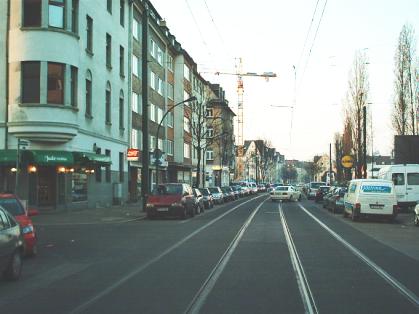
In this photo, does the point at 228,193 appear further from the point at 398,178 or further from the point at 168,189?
the point at 168,189

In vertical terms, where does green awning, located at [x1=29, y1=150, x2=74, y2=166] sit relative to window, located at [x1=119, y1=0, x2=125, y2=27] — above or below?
below

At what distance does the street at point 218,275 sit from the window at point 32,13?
13.8 m

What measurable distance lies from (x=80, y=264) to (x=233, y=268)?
307 cm

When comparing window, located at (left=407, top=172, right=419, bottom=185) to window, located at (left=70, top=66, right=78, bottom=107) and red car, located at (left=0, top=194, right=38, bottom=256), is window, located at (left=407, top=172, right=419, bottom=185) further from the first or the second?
red car, located at (left=0, top=194, right=38, bottom=256)

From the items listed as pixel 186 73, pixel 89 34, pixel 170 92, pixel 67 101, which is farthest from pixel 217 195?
pixel 186 73

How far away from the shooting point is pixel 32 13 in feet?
A: 92.9

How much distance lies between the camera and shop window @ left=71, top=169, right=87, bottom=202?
30866 millimetres

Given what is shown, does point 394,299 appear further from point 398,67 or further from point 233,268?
point 398,67

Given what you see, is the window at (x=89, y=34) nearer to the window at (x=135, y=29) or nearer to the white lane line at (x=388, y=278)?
the window at (x=135, y=29)

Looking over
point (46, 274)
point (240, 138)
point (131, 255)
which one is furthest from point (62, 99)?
point (240, 138)

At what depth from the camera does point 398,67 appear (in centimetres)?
4434

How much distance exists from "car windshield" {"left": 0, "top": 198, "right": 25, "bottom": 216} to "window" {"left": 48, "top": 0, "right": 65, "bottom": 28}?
16.7 metres

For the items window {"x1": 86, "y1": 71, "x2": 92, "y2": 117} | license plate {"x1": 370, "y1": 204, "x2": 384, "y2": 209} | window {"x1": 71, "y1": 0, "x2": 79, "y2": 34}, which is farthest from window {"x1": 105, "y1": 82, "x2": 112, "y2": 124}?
license plate {"x1": 370, "y1": 204, "x2": 384, "y2": 209}

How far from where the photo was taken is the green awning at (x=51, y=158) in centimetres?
2728
